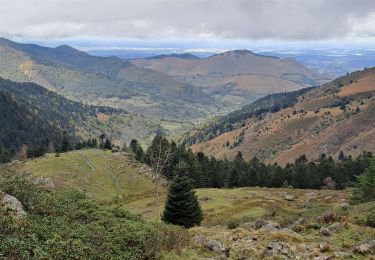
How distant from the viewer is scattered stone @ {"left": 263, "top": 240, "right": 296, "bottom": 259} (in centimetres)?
2834

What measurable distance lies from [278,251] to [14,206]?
717 inches

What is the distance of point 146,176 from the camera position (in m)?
118

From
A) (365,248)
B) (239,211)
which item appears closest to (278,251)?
(365,248)

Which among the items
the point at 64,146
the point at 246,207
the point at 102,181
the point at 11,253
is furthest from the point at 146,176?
the point at 11,253

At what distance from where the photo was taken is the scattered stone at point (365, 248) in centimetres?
2895

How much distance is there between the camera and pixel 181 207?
51.5 meters

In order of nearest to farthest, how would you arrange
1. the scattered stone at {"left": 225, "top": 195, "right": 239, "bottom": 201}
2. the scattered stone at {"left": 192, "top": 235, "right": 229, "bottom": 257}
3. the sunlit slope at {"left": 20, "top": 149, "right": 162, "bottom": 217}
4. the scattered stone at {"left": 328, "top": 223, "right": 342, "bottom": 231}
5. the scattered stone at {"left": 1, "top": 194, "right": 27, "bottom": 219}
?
the scattered stone at {"left": 1, "top": 194, "right": 27, "bottom": 219} → the scattered stone at {"left": 192, "top": 235, "right": 229, "bottom": 257} → the scattered stone at {"left": 328, "top": 223, "right": 342, "bottom": 231} → the scattered stone at {"left": 225, "top": 195, "right": 239, "bottom": 201} → the sunlit slope at {"left": 20, "top": 149, "right": 162, "bottom": 217}

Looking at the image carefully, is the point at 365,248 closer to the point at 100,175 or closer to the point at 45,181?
the point at 45,181

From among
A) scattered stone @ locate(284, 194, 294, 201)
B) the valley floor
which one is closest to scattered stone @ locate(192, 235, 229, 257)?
the valley floor

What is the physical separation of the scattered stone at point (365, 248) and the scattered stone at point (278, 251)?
4765 millimetres

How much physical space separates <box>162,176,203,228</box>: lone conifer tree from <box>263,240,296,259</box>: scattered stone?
22092 millimetres

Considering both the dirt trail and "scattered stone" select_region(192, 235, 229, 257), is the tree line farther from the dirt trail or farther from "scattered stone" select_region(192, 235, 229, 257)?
"scattered stone" select_region(192, 235, 229, 257)

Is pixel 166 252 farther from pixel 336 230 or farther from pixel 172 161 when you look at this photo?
pixel 172 161

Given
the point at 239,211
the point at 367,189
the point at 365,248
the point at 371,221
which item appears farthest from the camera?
the point at 239,211
